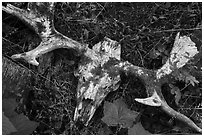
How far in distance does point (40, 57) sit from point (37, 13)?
1.14 feet

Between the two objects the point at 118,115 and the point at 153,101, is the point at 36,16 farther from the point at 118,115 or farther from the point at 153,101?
the point at 153,101

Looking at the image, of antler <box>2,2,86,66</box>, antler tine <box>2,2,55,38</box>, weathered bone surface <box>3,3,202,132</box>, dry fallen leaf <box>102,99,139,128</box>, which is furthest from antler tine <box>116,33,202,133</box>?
antler tine <box>2,2,55,38</box>

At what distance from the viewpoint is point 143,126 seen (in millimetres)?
2721

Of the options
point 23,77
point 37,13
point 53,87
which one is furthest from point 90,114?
point 37,13

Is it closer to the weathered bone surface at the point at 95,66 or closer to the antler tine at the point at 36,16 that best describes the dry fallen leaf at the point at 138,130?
the weathered bone surface at the point at 95,66

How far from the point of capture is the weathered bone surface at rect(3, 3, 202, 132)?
8.30 ft

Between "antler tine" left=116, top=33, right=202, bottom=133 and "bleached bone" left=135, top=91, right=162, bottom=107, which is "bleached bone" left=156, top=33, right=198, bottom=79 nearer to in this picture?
"antler tine" left=116, top=33, right=202, bottom=133

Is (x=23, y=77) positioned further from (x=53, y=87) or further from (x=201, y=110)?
(x=201, y=110)

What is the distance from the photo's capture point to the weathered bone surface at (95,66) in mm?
2529

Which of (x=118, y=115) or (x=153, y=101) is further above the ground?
(x=153, y=101)

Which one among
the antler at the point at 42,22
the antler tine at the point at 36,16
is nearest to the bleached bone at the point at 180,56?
the antler at the point at 42,22

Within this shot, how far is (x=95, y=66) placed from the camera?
2.55 meters

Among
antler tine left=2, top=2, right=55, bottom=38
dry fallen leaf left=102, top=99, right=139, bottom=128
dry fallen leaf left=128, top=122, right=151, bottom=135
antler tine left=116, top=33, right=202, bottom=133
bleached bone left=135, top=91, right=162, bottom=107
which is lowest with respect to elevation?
dry fallen leaf left=128, top=122, right=151, bottom=135

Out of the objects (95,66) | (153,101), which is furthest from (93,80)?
(153,101)
